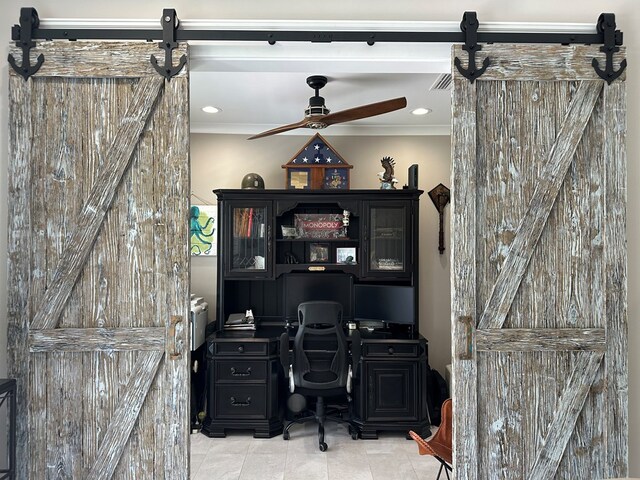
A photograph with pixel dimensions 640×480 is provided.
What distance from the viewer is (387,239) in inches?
152

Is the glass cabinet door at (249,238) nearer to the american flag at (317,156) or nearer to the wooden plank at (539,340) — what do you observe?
the american flag at (317,156)

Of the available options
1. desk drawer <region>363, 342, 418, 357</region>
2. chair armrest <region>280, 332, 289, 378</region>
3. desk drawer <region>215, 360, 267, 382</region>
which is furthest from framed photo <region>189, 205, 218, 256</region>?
desk drawer <region>363, 342, 418, 357</region>

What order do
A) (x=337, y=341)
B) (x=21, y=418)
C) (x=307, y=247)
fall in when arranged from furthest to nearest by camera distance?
(x=307, y=247)
(x=337, y=341)
(x=21, y=418)

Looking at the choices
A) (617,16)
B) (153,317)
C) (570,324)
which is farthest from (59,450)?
(617,16)

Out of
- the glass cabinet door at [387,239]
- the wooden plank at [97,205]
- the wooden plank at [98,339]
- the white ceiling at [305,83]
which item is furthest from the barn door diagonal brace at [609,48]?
the wooden plank at [98,339]

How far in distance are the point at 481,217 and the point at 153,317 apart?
1.48 meters

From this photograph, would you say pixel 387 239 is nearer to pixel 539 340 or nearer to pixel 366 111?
pixel 366 111

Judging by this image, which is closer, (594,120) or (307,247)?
(594,120)

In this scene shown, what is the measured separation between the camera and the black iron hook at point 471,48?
6.02ft

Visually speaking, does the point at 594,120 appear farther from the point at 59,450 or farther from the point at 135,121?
the point at 59,450

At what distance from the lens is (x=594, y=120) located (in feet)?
6.14

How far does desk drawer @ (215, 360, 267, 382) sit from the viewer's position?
11.6 feet

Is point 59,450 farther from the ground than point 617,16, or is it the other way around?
point 617,16

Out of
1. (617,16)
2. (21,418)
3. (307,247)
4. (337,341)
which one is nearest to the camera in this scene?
(21,418)
